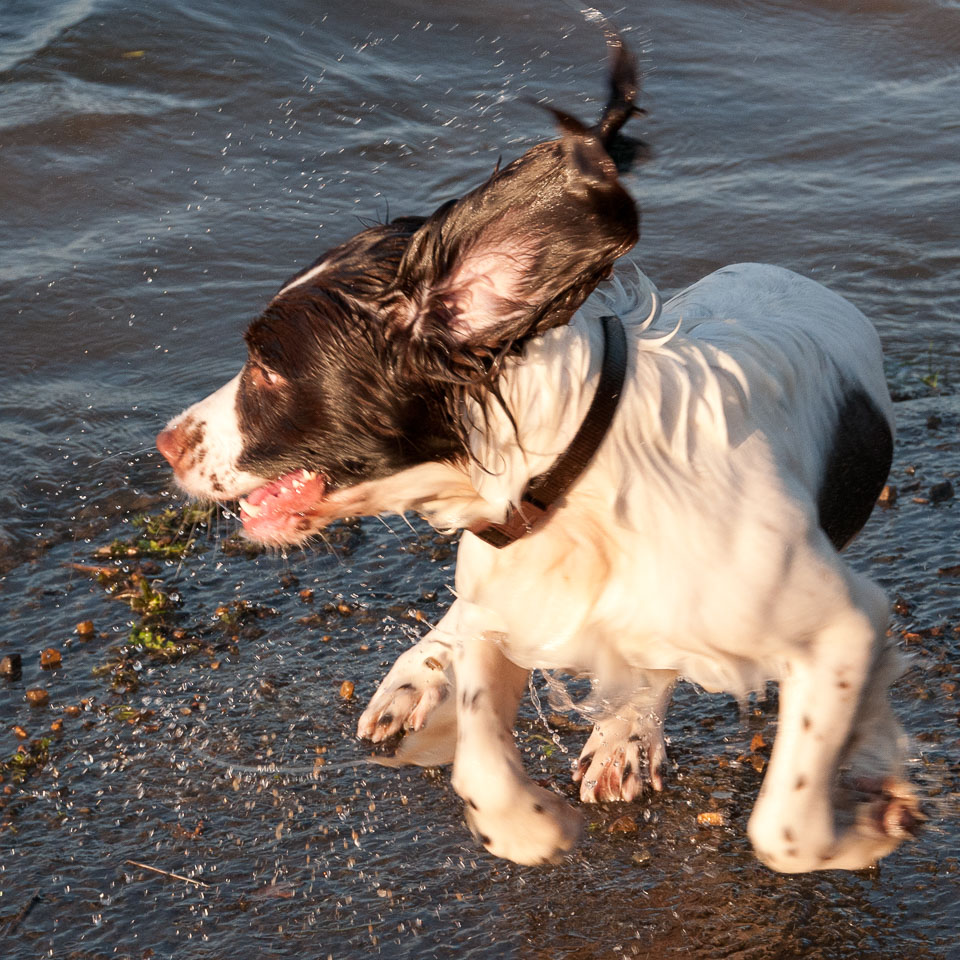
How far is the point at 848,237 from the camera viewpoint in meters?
7.43

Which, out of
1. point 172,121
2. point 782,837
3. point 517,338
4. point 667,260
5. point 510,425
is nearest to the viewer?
point 517,338

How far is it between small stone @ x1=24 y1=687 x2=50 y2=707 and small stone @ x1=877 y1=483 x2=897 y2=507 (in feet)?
9.48

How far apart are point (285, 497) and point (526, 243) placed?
100 centimetres

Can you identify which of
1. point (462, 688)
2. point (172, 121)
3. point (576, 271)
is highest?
point (576, 271)

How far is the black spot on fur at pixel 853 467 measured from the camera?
3365 millimetres

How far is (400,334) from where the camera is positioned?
277 cm

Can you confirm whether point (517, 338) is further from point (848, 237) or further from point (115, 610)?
point (848, 237)

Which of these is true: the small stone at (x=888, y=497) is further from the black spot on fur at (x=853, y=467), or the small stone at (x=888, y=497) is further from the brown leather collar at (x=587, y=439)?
the brown leather collar at (x=587, y=439)

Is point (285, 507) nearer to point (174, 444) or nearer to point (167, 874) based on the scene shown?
point (174, 444)

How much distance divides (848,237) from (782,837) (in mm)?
5068

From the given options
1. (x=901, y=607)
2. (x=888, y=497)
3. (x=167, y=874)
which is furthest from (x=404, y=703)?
(x=888, y=497)

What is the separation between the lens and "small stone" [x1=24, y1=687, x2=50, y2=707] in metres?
4.10

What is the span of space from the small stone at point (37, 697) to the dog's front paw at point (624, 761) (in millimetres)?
1600

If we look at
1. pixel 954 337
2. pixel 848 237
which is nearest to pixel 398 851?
pixel 954 337
